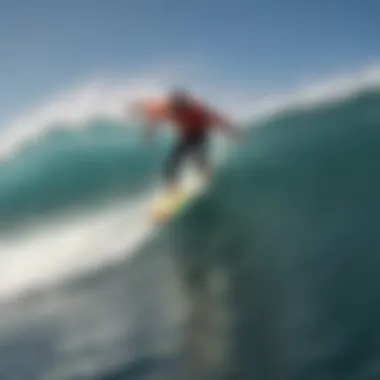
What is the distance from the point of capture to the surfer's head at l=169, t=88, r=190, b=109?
1.84 metres

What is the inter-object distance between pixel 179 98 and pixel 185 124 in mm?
56

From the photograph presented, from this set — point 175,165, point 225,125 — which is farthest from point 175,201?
point 225,125

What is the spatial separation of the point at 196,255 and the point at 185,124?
27 cm

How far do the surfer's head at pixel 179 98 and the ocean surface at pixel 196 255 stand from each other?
76mm

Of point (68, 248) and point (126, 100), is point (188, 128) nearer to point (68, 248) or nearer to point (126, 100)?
point (126, 100)

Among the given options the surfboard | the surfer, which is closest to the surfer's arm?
the surfer

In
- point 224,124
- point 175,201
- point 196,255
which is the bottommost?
point 196,255

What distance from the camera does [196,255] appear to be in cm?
185

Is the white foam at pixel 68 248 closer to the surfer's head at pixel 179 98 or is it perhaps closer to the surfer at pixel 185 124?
the surfer at pixel 185 124

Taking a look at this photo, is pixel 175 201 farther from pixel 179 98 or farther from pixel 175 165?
pixel 179 98

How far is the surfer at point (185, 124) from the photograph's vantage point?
1830 millimetres

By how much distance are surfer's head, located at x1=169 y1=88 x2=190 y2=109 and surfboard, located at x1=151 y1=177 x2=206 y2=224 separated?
16cm

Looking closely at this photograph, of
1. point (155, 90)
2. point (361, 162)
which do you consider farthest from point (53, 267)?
point (361, 162)

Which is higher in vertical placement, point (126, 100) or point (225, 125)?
point (126, 100)
